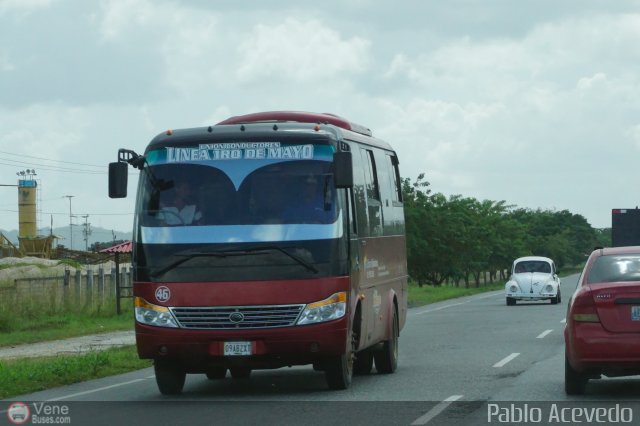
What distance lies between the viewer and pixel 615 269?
13.4 meters

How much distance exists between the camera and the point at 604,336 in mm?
12812

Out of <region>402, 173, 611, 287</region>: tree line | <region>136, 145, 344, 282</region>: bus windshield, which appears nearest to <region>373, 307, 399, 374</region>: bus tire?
<region>136, 145, 344, 282</region>: bus windshield

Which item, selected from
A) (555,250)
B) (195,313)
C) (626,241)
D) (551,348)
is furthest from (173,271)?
(555,250)

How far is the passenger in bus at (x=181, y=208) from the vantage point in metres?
14.3

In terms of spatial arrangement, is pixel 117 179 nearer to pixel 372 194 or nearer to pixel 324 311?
pixel 324 311

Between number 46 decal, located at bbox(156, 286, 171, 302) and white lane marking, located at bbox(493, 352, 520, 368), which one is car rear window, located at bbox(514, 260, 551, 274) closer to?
white lane marking, located at bbox(493, 352, 520, 368)

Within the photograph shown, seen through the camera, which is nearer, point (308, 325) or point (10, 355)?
point (308, 325)

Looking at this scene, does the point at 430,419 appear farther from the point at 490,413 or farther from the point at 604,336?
the point at 604,336

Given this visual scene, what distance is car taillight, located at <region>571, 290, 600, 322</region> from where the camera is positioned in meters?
12.9

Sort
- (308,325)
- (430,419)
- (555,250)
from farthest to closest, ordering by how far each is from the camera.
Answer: (555,250) < (308,325) < (430,419)

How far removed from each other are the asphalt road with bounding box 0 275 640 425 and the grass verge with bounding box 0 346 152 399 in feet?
1.20

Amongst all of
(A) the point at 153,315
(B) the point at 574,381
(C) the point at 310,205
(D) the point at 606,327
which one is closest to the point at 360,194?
(C) the point at 310,205

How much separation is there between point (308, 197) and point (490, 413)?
351cm

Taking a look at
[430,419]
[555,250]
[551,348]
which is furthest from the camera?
[555,250]
